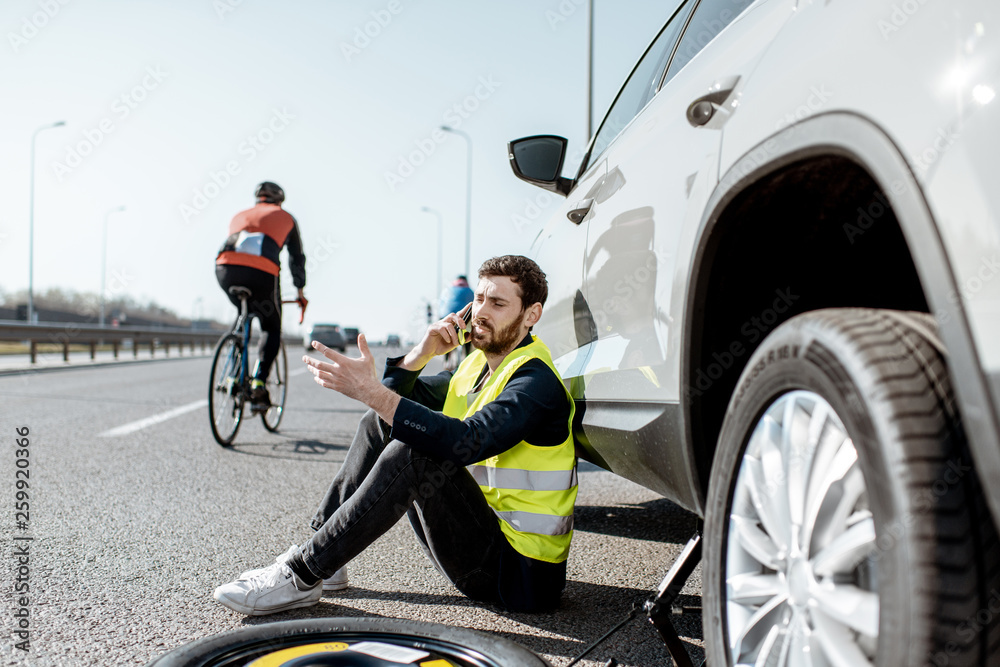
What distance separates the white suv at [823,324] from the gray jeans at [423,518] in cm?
48

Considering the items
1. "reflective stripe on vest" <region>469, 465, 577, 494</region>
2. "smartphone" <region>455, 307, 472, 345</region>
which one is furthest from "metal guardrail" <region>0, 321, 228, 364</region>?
"reflective stripe on vest" <region>469, 465, 577, 494</region>

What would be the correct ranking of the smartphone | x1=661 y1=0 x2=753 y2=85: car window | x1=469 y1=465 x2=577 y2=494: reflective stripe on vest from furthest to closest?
the smartphone < x1=469 y1=465 x2=577 y2=494: reflective stripe on vest < x1=661 y1=0 x2=753 y2=85: car window

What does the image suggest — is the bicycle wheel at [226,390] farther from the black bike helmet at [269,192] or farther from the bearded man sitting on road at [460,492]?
the bearded man sitting on road at [460,492]

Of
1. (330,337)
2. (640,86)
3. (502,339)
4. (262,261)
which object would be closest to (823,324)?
(502,339)

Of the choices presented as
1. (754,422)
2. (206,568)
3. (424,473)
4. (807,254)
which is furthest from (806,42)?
(206,568)

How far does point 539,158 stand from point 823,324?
7.78ft

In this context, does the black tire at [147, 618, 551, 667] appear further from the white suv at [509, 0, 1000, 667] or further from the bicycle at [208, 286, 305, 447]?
the bicycle at [208, 286, 305, 447]

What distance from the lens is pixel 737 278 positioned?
5.62 ft

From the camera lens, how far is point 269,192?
5.88 m

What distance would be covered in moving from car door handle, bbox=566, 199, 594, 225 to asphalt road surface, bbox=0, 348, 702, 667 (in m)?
1.35

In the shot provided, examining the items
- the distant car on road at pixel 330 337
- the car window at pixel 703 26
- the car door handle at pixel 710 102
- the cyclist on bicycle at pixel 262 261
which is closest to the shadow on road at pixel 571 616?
the car door handle at pixel 710 102

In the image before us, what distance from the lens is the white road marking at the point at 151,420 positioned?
593 centimetres

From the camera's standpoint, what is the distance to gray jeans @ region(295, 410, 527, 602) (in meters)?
2.30

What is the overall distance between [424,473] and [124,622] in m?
0.96
